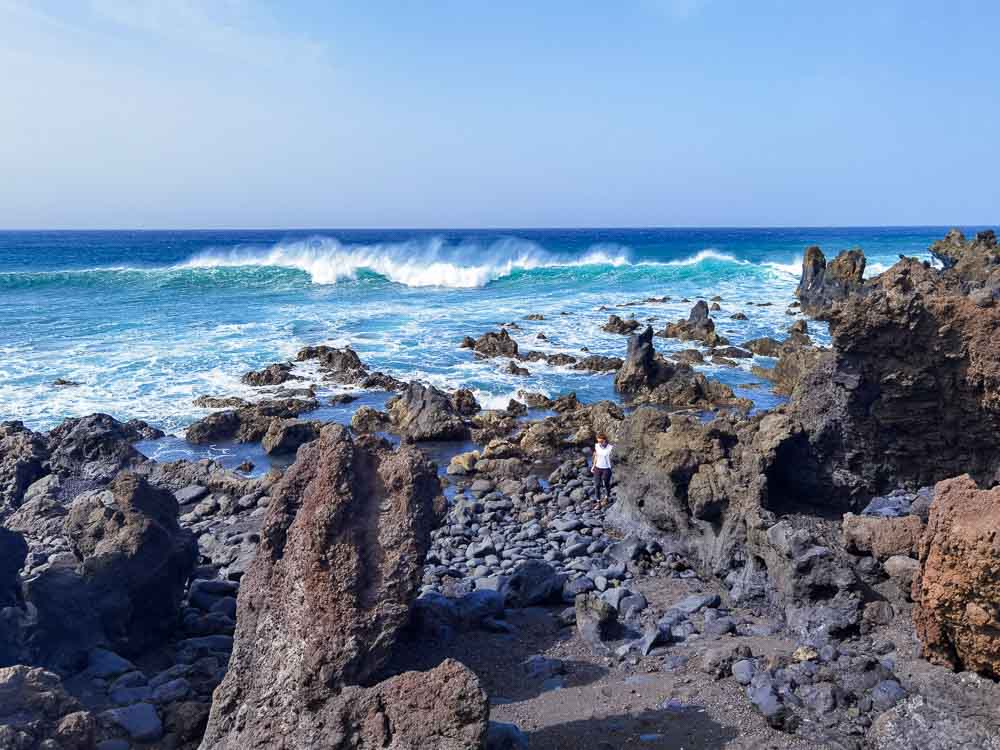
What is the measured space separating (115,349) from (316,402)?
988 cm

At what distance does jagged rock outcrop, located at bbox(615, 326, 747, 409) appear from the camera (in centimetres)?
1855

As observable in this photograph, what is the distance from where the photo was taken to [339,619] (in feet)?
16.7

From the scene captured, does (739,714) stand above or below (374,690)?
below

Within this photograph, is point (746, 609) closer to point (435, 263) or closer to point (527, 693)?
point (527, 693)

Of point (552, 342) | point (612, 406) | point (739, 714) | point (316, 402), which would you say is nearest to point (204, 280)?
point (552, 342)

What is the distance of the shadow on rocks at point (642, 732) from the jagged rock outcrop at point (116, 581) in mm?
3627

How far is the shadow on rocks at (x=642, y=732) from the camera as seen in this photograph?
5.08m

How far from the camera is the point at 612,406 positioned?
16516 mm

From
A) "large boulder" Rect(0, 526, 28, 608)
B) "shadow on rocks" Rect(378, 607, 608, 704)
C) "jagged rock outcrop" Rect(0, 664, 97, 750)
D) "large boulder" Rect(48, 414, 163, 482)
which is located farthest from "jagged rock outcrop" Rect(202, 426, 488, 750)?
"large boulder" Rect(48, 414, 163, 482)

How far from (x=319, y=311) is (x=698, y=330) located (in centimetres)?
1679

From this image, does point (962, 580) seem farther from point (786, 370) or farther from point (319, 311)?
point (319, 311)

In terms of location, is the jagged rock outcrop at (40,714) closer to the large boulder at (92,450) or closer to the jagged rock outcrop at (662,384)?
the large boulder at (92,450)

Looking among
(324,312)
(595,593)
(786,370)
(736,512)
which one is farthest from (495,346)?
(595,593)

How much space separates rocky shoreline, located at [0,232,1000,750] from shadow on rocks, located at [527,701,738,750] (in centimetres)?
2
